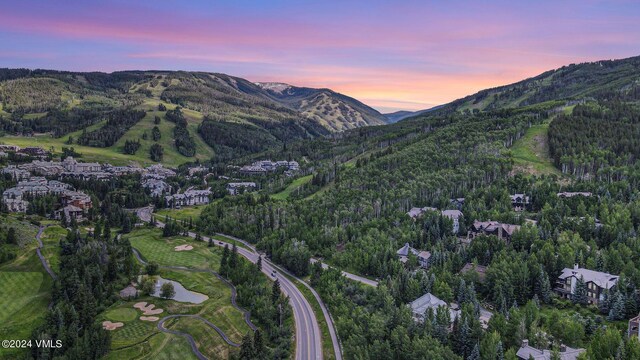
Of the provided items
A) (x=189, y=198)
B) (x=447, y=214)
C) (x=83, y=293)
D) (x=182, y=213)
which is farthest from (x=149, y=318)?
(x=189, y=198)

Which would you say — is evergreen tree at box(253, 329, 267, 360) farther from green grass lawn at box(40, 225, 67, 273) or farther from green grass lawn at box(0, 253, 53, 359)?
green grass lawn at box(40, 225, 67, 273)

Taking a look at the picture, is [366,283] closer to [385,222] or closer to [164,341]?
[385,222]

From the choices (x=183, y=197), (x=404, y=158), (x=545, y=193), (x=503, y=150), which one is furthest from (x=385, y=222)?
(x=183, y=197)

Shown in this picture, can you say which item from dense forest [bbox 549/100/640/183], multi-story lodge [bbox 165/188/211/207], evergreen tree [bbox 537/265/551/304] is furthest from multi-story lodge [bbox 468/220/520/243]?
multi-story lodge [bbox 165/188/211/207]

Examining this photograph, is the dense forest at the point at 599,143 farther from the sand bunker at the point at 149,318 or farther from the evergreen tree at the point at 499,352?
the sand bunker at the point at 149,318

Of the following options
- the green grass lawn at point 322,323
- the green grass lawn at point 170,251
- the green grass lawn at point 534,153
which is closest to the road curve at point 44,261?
the green grass lawn at point 170,251

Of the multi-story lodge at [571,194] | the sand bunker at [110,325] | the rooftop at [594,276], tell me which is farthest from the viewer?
the multi-story lodge at [571,194]
